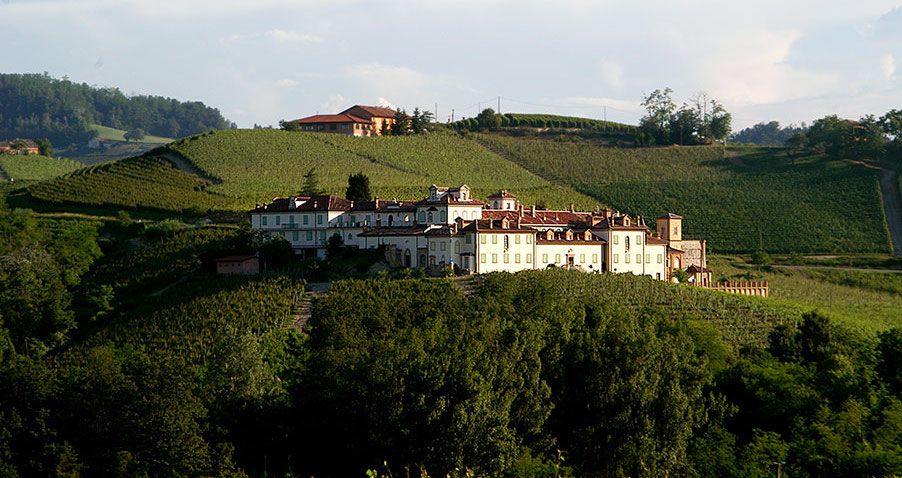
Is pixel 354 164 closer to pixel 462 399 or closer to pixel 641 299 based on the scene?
pixel 641 299

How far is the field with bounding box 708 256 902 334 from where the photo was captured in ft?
237

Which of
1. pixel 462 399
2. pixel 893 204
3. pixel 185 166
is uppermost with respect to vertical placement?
pixel 185 166

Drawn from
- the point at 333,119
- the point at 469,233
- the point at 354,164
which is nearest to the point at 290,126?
the point at 333,119

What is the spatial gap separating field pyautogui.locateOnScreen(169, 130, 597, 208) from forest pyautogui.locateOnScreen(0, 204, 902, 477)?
4498 centimetres

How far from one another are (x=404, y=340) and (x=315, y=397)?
528 cm

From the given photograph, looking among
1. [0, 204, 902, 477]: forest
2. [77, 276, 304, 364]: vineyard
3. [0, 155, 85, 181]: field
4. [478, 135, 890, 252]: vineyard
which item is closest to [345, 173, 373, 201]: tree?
[77, 276, 304, 364]: vineyard

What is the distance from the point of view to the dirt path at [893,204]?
325 feet

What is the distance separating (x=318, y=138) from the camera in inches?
5010

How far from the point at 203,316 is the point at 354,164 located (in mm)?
56321

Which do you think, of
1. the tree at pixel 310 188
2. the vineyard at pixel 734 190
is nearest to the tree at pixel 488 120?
the vineyard at pixel 734 190

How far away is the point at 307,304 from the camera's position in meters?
60.2

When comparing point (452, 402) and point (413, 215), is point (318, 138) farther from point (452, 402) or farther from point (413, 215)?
point (452, 402)

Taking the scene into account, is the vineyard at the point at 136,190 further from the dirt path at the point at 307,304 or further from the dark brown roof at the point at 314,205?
the dirt path at the point at 307,304

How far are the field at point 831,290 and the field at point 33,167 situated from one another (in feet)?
310
